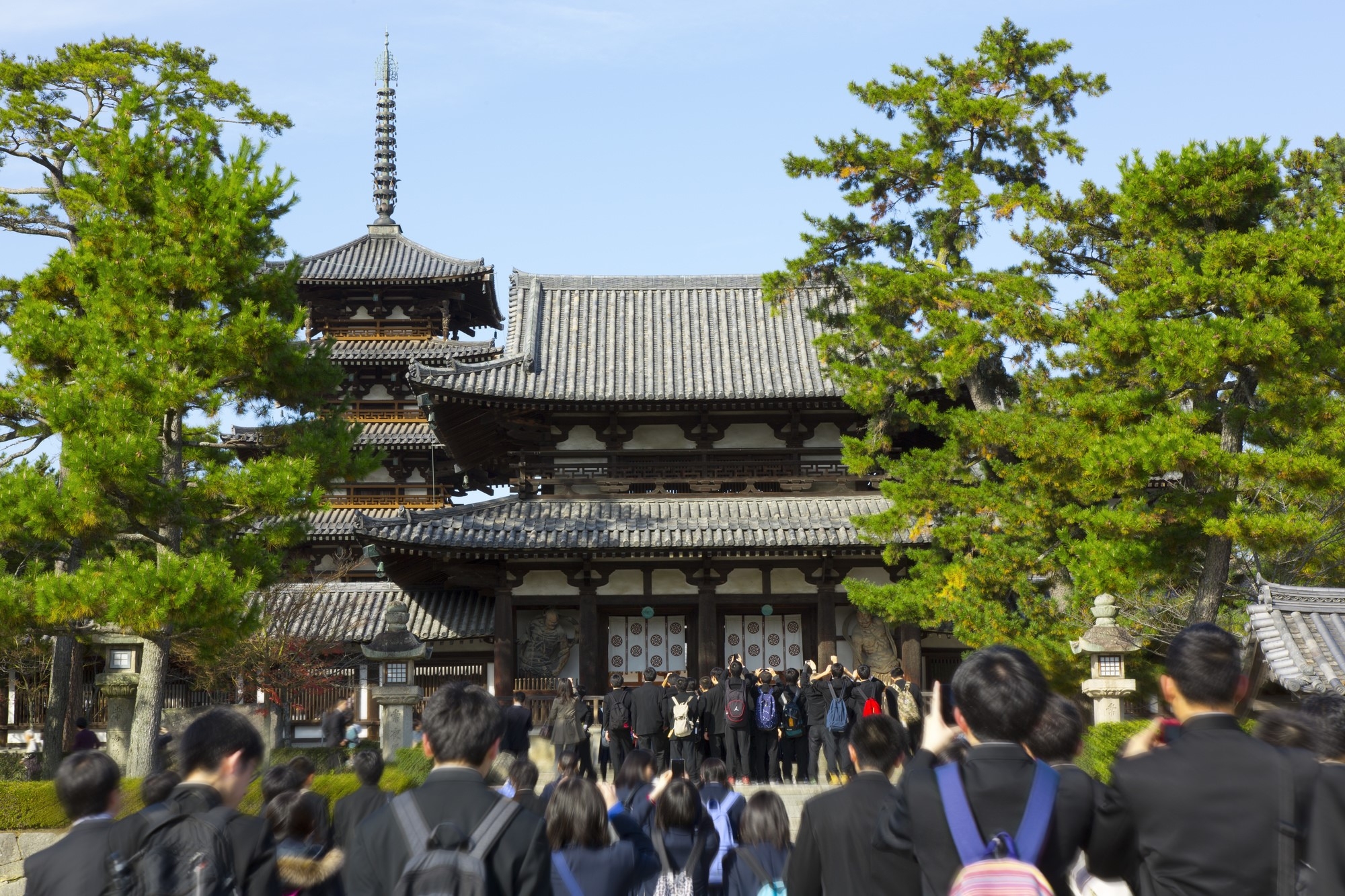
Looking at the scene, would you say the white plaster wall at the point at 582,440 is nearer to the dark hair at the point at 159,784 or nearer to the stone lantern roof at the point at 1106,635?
the stone lantern roof at the point at 1106,635

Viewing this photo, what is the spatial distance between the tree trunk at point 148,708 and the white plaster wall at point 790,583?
1156cm

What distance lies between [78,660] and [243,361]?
9.11 meters

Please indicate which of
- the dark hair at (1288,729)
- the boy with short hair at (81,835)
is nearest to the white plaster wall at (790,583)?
the dark hair at (1288,729)

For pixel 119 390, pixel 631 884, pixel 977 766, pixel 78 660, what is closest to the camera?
pixel 977 766

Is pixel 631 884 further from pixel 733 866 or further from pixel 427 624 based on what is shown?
pixel 427 624

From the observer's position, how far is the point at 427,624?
2384 cm

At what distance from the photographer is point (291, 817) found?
214 inches

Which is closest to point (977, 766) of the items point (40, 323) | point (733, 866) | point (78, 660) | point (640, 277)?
point (733, 866)

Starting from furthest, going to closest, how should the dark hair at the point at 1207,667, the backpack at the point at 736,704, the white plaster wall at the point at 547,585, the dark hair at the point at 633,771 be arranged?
A: the white plaster wall at the point at 547,585 < the backpack at the point at 736,704 < the dark hair at the point at 633,771 < the dark hair at the point at 1207,667

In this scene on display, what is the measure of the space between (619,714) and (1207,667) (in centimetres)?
1219

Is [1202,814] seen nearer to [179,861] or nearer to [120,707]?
[179,861]

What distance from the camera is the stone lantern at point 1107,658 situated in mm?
13984

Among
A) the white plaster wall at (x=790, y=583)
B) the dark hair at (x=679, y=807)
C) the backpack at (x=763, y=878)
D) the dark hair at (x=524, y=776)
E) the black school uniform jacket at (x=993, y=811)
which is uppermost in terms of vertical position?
the white plaster wall at (x=790, y=583)

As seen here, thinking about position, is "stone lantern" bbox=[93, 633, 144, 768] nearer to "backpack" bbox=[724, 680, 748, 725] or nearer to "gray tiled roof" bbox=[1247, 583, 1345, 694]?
"backpack" bbox=[724, 680, 748, 725]
